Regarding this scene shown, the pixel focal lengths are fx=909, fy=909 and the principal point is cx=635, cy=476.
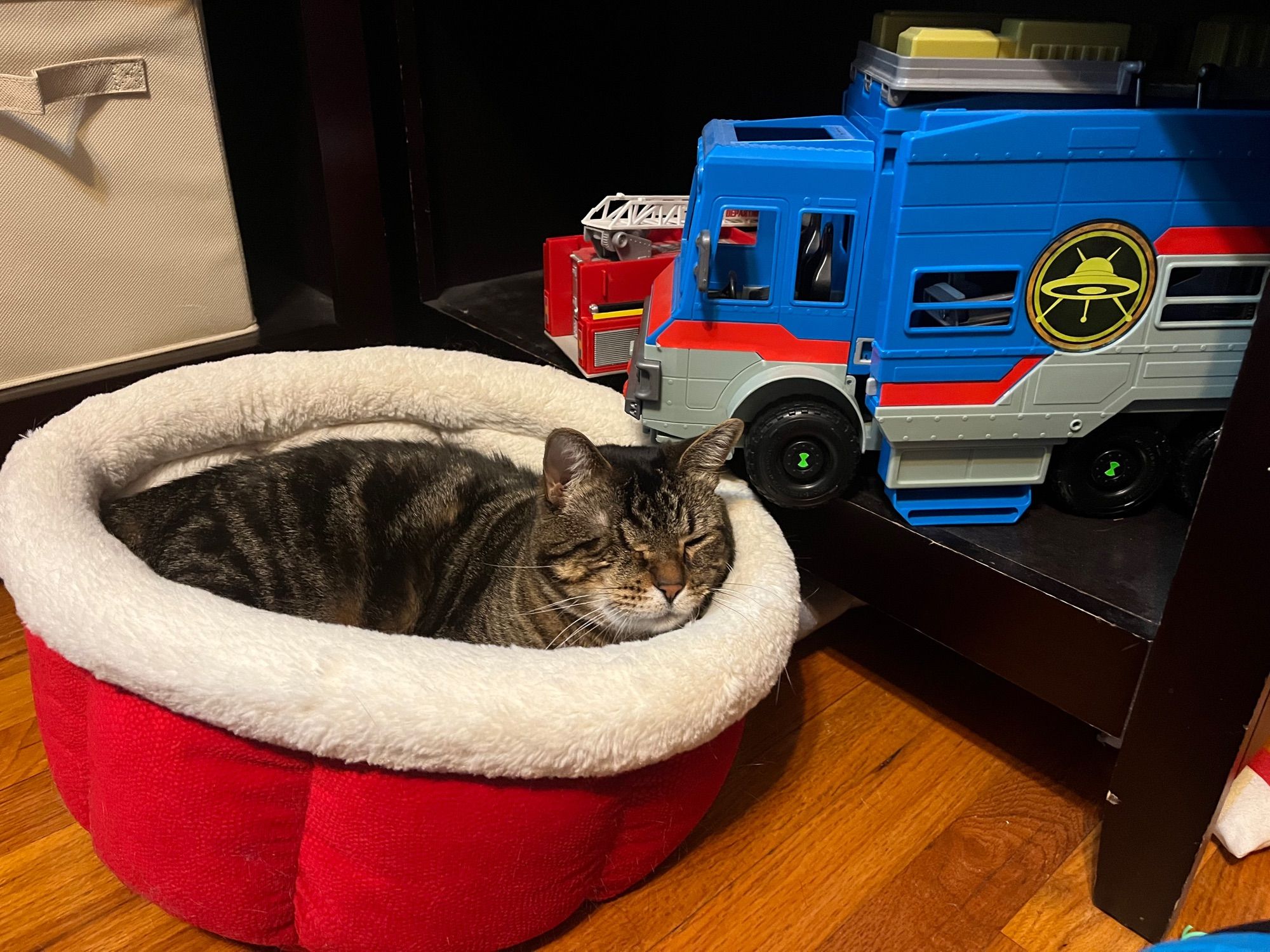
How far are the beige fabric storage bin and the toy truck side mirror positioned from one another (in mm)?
875

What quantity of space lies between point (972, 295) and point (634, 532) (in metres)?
0.47

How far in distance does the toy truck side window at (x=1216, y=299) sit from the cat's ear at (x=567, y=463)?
0.60 metres

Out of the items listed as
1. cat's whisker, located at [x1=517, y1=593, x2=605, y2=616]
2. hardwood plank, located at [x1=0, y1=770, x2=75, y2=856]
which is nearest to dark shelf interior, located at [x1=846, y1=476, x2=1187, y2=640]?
cat's whisker, located at [x1=517, y1=593, x2=605, y2=616]

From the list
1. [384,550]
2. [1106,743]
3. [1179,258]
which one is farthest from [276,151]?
[1106,743]

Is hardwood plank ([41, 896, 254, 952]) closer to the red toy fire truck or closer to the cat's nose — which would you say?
the cat's nose

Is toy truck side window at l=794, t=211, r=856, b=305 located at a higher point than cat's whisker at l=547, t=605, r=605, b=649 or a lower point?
higher

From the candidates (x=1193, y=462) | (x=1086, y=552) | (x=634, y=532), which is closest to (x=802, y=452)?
(x=634, y=532)

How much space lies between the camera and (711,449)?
1.00 m

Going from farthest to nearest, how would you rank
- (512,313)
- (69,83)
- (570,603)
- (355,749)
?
(512,313), (69,83), (570,603), (355,749)

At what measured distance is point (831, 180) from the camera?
3.09ft

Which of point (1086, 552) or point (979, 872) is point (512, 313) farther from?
point (979, 872)

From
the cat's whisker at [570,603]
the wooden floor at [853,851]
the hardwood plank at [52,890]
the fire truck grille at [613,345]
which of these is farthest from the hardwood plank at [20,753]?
the fire truck grille at [613,345]

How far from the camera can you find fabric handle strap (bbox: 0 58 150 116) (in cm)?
121

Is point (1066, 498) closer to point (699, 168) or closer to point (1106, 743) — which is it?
point (1106, 743)
